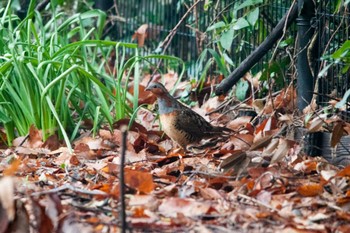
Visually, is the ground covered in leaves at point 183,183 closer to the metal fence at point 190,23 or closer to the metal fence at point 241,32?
the metal fence at point 241,32

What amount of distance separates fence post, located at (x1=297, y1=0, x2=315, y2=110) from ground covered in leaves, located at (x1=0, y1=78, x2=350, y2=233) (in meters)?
0.21

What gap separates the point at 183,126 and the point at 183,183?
4.54ft

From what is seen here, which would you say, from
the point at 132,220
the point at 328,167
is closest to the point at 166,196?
the point at 132,220

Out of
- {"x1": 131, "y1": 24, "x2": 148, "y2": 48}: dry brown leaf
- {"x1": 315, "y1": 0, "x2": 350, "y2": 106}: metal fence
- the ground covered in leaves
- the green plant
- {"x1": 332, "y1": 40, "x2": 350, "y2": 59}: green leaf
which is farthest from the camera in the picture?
{"x1": 131, "y1": 24, "x2": 148, "y2": 48}: dry brown leaf

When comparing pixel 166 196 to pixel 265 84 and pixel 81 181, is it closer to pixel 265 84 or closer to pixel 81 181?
pixel 81 181

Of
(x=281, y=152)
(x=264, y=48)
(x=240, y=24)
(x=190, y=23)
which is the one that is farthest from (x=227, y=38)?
(x=190, y=23)

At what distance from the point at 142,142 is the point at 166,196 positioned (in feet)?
6.30

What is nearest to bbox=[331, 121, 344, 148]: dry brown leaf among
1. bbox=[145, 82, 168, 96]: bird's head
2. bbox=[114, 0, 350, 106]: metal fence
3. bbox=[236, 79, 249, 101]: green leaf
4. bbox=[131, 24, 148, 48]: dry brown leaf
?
bbox=[114, 0, 350, 106]: metal fence

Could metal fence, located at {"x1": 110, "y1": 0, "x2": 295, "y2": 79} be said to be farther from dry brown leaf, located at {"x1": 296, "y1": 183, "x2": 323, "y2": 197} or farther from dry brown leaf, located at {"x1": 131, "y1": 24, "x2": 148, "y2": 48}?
dry brown leaf, located at {"x1": 296, "y1": 183, "x2": 323, "y2": 197}

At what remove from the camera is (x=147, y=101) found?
7488 millimetres

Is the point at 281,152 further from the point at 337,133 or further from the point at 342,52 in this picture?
the point at 342,52

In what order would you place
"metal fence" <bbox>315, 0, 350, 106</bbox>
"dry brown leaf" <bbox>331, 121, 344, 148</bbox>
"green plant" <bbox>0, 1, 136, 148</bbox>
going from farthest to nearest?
"green plant" <bbox>0, 1, 136, 148</bbox> → "metal fence" <bbox>315, 0, 350, 106</bbox> → "dry brown leaf" <bbox>331, 121, 344, 148</bbox>

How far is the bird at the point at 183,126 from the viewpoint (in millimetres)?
6047

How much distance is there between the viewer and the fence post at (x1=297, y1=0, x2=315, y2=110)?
5973mm
